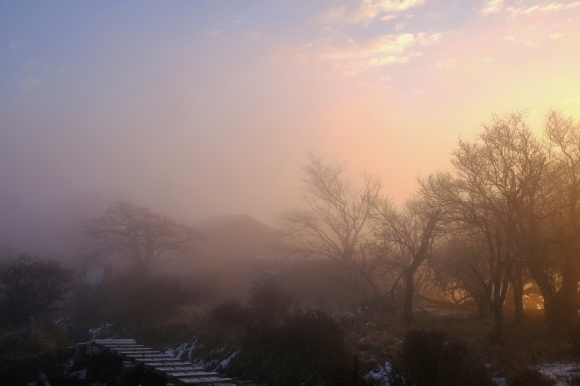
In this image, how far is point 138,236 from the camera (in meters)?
46.0

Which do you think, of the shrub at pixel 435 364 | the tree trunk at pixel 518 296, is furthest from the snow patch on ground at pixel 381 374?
the tree trunk at pixel 518 296

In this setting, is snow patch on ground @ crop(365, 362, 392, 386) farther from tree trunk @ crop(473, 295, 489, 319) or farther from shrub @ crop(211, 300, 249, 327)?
tree trunk @ crop(473, 295, 489, 319)

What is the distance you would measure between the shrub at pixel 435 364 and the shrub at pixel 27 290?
23.2 metres

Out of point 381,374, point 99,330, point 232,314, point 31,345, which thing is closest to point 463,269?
point 381,374

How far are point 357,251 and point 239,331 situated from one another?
16.3 metres

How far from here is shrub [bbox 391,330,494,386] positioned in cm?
Answer: 1071

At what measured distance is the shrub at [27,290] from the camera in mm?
27203

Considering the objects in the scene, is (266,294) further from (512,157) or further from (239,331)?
(512,157)

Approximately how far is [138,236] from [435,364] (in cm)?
3894

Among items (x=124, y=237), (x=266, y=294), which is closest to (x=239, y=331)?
(x=266, y=294)

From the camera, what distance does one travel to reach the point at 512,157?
1678 cm

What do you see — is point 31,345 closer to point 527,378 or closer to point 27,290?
point 27,290

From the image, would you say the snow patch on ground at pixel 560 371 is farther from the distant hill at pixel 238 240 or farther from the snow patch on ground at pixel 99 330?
the distant hill at pixel 238 240

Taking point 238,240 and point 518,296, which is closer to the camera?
point 518,296
